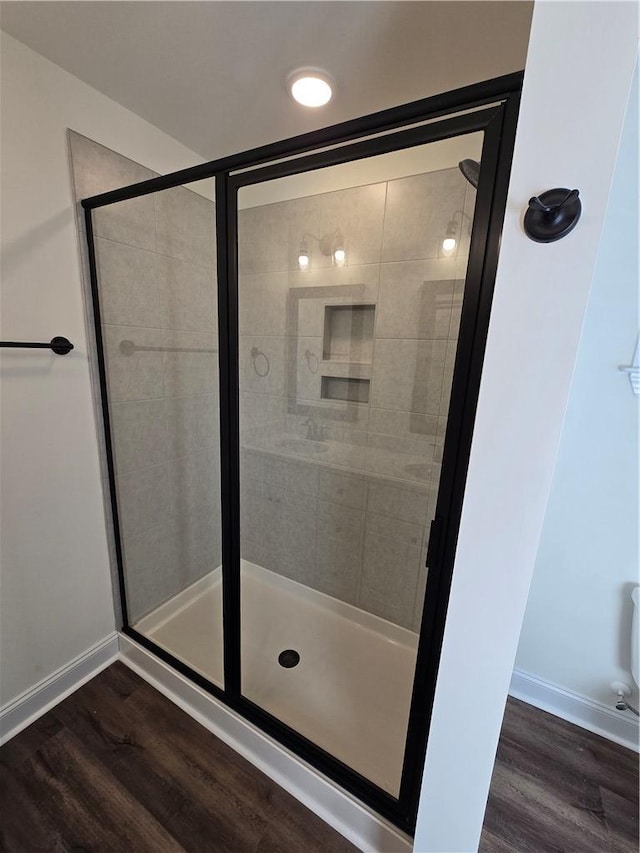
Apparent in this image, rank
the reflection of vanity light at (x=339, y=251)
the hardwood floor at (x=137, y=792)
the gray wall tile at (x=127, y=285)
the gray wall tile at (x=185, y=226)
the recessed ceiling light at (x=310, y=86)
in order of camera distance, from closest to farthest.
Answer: the hardwood floor at (x=137, y=792), the recessed ceiling light at (x=310, y=86), the gray wall tile at (x=127, y=285), the gray wall tile at (x=185, y=226), the reflection of vanity light at (x=339, y=251)

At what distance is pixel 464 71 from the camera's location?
47.9 inches

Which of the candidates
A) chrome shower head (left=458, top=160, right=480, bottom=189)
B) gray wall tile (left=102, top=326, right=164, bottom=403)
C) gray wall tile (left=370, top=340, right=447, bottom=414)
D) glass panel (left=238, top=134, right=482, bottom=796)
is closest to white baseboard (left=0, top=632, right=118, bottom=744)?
glass panel (left=238, top=134, right=482, bottom=796)

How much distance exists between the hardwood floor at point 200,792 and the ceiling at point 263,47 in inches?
94.1

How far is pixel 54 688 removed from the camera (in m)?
1.50

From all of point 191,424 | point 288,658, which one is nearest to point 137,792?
point 288,658

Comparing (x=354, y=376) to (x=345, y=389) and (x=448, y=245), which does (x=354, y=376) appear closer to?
(x=345, y=389)

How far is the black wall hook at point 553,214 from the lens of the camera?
0.56 metres

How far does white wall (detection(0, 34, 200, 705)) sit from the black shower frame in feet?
0.45

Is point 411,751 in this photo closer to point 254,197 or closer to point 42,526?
point 42,526

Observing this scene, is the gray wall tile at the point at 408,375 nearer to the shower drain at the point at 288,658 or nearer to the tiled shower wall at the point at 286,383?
the tiled shower wall at the point at 286,383

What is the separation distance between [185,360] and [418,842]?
1.90 meters

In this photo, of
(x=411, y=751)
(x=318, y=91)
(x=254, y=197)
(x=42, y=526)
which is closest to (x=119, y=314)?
(x=254, y=197)

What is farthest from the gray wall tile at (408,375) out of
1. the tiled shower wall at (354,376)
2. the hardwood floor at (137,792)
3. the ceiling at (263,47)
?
the hardwood floor at (137,792)

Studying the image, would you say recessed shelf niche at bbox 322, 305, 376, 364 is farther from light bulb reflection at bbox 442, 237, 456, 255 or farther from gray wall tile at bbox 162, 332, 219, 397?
gray wall tile at bbox 162, 332, 219, 397
